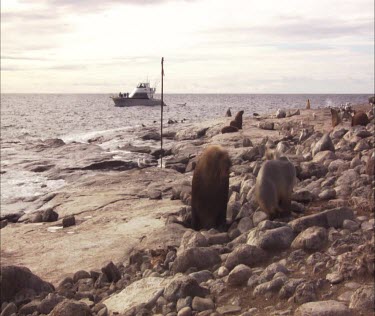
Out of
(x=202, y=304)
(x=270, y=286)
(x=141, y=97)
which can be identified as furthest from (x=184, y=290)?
(x=141, y=97)

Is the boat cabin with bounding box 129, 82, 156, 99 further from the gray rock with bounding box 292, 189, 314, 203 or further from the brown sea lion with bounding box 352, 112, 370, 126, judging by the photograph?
the gray rock with bounding box 292, 189, 314, 203

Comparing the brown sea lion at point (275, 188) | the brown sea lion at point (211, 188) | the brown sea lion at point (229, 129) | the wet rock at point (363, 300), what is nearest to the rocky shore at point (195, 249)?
the wet rock at point (363, 300)

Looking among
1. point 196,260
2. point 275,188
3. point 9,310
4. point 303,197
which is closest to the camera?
point 196,260

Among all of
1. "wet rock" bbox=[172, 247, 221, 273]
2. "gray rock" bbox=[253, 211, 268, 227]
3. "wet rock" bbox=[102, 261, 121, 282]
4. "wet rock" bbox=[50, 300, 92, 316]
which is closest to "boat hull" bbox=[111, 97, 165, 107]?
"gray rock" bbox=[253, 211, 268, 227]

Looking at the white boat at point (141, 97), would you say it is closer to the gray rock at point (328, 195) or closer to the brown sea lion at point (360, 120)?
the brown sea lion at point (360, 120)

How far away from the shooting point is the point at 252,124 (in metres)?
31.6

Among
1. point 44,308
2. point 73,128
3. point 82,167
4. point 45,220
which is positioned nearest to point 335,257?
point 44,308

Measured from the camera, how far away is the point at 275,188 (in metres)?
8.73

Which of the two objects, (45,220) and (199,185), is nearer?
(199,185)

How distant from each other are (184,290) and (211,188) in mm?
3961

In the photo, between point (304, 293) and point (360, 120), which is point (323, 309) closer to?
point (304, 293)

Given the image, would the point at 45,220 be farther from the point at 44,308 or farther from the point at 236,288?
the point at 236,288

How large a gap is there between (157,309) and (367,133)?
1213cm

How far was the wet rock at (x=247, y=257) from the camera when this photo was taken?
22.7 feet
